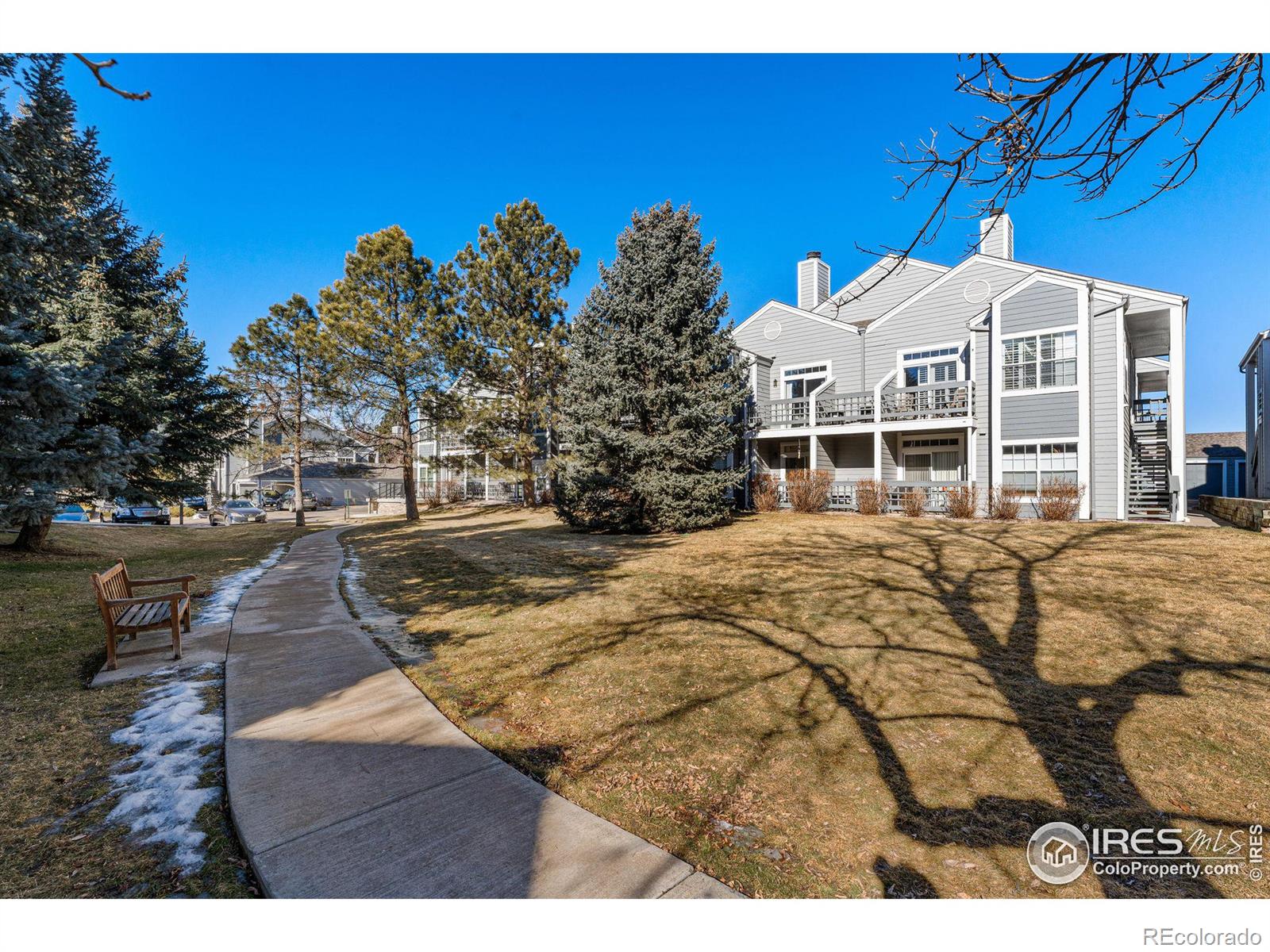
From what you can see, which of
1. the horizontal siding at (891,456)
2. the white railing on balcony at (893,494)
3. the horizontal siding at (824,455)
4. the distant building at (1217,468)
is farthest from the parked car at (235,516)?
the distant building at (1217,468)

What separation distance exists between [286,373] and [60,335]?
48.7ft

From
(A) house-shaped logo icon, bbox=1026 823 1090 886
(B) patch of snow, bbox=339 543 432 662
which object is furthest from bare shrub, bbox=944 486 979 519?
(B) patch of snow, bbox=339 543 432 662

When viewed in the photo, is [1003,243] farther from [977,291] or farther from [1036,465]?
[1036,465]

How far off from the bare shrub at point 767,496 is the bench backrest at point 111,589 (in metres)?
15.6

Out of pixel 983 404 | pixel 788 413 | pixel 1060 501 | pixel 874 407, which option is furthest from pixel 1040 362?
pixel 788 413

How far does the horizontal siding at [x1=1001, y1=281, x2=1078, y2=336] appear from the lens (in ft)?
47.5

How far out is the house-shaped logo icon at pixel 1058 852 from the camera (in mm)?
2543

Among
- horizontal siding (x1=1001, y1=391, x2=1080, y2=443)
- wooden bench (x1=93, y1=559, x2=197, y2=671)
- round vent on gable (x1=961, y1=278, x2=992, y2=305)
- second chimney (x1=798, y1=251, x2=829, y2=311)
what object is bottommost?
wooden bench (x1=93, y1=559, x2=197, y2=671)

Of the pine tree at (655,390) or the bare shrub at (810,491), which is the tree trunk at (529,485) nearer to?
the pine tree at (655,390)

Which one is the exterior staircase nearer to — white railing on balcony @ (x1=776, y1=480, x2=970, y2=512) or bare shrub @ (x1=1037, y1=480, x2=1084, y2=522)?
bare shrub @ (x1=1037, y1=480, x2=1084, y2=522)

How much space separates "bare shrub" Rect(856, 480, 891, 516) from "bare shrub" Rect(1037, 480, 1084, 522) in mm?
3814

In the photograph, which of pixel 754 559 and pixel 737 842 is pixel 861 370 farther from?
pixel 737 842
